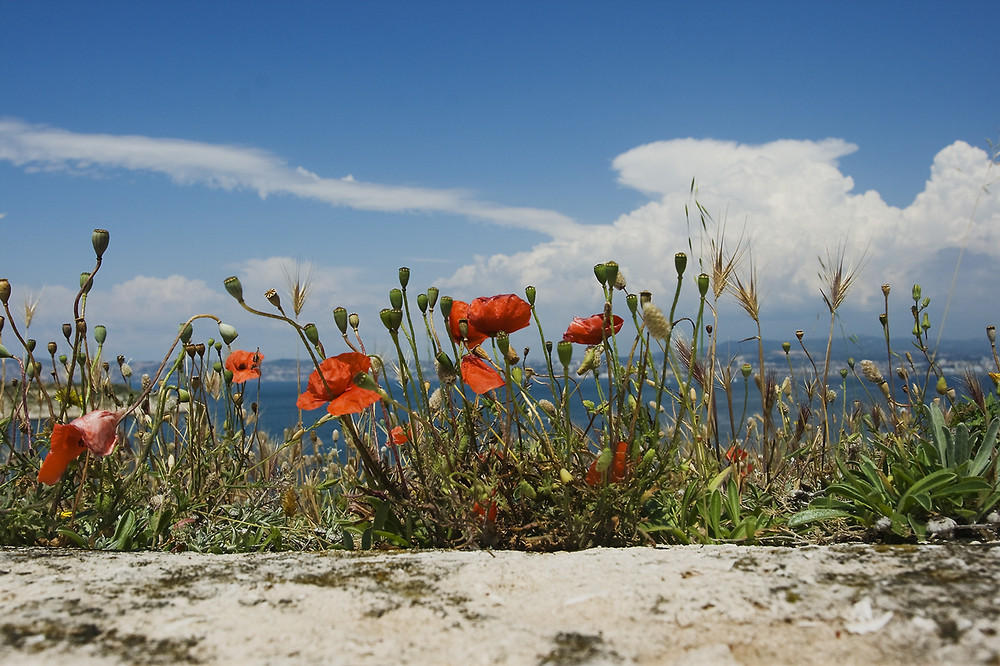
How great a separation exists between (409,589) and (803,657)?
73cm

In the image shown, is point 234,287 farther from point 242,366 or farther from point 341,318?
point 242,366

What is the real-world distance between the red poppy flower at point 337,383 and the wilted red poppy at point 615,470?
60 centimetres

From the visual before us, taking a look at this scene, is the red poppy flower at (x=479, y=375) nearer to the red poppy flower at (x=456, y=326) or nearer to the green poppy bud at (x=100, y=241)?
the red poppy flower at (x=456, y=326)

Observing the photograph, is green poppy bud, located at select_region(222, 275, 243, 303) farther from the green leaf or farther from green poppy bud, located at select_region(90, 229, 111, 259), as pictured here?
the green leaf

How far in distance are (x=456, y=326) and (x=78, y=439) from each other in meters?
1.08

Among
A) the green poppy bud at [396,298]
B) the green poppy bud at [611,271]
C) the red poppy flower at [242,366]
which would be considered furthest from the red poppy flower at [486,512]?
the red poppy flower at [242,366]

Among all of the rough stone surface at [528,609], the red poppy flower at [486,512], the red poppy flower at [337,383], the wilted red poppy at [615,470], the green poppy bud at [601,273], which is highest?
the green poppy bud at [601,273]

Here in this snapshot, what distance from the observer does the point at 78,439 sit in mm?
1907

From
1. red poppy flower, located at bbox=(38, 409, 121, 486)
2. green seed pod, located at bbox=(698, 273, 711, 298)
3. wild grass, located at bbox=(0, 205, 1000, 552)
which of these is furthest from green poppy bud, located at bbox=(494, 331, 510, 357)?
red poppy flower, located at bbox=(38, 409, 121, 486)

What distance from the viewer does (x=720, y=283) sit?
7.38 ft

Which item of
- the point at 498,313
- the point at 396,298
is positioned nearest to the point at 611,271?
the point at 498,313

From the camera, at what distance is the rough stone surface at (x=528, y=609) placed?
3.71ft

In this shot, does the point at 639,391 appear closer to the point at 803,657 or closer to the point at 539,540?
the point at 539,540

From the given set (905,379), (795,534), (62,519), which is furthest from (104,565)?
(905,379)
